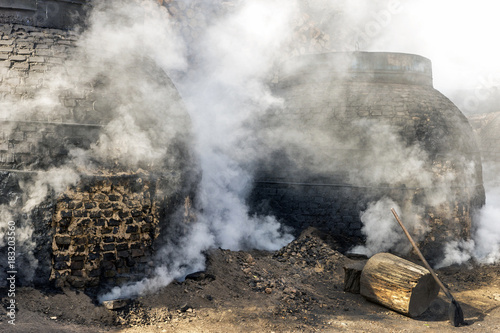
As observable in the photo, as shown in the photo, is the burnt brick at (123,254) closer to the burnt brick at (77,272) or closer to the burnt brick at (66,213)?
the burnt brick at (77,272)

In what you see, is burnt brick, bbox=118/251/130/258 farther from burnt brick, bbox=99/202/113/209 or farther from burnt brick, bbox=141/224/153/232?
burnt brick, bbox=99/202/113/209

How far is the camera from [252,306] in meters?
5.31

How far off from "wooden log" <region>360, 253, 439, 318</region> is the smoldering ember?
28 mm

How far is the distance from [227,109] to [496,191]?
1011cm

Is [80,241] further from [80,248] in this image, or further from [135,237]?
[135,237]

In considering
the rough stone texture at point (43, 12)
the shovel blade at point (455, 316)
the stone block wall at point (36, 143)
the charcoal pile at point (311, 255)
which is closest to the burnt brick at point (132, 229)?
the stone block wall at point (36, 143)

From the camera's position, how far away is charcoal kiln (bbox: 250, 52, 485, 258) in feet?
28.0

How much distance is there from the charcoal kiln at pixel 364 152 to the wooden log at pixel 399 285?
255cm

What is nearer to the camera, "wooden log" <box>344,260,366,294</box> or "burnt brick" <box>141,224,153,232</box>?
"burnt brick" <box>141,224,153,232</box>

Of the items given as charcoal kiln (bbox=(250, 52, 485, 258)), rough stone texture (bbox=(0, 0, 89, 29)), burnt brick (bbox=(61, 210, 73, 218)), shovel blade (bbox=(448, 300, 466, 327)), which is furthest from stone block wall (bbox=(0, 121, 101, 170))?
shovel blade (bbox=(448, 300, 466, 327))

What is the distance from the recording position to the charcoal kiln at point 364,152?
855 cm

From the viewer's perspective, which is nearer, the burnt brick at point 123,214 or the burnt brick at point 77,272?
the burnt brick at point 77,272

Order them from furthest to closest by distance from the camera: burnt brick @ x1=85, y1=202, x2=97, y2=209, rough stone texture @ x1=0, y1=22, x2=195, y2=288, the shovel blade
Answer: the shovel blade → burnt brick @ x1=85, y1=202, x2=97, y2=209 → rough stone texture @ x1=0, y1=22, x2=195, y2=288

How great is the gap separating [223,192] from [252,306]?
3.67 m
